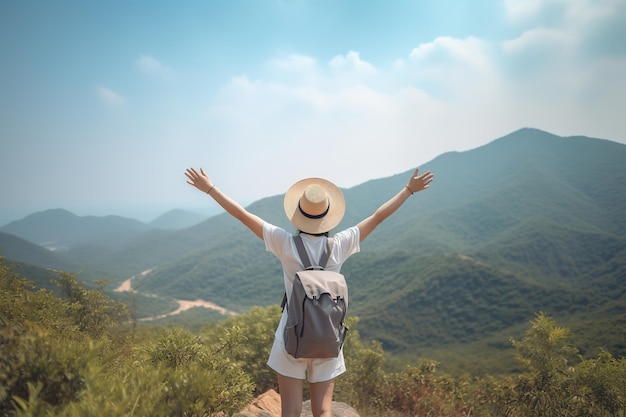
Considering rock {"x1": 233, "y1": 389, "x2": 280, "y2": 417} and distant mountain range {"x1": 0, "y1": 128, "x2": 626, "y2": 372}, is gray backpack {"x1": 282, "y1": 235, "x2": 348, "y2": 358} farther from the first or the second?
distant mountain range {"x1": 0, "y1": 128, "x2": 626, "y2": 372}

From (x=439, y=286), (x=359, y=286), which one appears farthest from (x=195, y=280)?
(x=439, y=286)

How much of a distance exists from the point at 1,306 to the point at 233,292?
9855cm

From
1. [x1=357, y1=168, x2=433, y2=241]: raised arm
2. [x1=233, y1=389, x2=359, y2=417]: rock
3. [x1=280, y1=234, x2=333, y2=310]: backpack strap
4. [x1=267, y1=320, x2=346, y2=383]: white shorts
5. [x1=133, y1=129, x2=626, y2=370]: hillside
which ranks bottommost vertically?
[x1=133, y1=129, x2=626, y2=370]: hillside

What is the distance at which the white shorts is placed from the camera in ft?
7.50

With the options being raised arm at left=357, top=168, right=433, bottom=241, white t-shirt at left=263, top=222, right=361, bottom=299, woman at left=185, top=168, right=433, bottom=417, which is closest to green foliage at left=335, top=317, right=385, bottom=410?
raised arm at left=357, top=168, right=433, bottom=241

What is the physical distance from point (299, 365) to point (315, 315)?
0.38 metres

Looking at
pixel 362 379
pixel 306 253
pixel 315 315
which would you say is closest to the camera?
pixel 315 315

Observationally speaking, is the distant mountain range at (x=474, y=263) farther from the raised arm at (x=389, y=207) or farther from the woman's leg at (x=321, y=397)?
the woman's leg at (x=321, y=397)

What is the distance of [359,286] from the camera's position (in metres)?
82.9

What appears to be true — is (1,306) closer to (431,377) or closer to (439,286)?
(431,377)

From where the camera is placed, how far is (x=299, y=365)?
229cm

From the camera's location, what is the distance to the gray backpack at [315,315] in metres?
2.19

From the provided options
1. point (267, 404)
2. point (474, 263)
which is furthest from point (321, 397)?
point (474, 263)

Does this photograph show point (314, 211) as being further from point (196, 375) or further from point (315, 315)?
point (196, 375)
